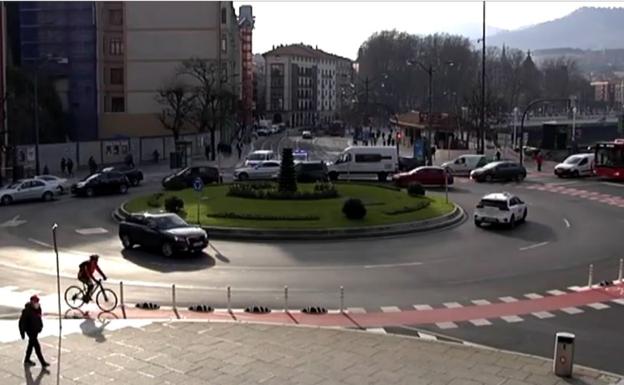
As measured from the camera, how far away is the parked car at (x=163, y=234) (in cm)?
2706

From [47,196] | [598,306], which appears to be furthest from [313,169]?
[598,306]

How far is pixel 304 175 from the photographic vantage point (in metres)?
45.3

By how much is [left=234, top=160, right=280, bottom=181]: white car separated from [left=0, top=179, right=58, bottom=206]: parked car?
1306cm

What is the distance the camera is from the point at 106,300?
2067 cm

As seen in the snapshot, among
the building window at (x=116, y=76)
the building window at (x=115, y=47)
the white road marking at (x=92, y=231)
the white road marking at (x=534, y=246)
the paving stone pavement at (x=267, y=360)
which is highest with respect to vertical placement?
the building window at (x=115, y=47)

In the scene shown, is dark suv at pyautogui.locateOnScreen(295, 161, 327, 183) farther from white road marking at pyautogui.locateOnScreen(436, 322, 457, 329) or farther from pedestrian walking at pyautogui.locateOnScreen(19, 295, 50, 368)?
pedestrian walking at pyautogui.locateOnScreen(19, 295, 50, 368)

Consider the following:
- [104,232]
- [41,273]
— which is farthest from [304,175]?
[41,273]

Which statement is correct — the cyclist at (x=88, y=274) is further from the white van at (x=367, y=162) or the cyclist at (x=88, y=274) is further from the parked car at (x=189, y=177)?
the white van at (x=367, y=162)

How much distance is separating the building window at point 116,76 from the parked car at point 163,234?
2347 inches

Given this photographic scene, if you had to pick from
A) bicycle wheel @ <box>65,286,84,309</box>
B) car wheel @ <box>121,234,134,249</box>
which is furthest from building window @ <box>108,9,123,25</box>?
bicycle wheel @ <box>65,286,84,309</box>

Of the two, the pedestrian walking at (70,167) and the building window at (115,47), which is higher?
the building window at (115,47)

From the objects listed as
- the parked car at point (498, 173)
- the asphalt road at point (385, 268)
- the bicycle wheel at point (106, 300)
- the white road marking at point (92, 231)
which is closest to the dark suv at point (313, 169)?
the parked car at point (498, 173)

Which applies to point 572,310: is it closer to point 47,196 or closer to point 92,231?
point 92,231

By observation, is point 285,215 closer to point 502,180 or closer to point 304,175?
point 304,175
